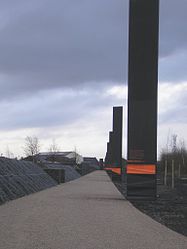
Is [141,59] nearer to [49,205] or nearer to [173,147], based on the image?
[49,205]

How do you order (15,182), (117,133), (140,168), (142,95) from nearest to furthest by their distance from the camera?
(140,168), (142,95), (15,182), (117,133)

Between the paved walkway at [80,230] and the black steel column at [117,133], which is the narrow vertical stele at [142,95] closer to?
the paved walkway at [80,230]

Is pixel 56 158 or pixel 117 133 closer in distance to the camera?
pixel 117 133

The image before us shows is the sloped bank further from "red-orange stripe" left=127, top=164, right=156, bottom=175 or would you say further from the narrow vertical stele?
the narrow vertical stele

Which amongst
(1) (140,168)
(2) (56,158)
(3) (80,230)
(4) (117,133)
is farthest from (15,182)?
(2) (56,158)

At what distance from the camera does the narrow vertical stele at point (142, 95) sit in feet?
66.3

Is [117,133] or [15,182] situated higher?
[117,133]

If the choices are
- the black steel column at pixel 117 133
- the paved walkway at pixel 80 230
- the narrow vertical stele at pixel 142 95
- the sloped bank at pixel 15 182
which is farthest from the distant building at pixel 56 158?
the paved walkway at pixel 80 230

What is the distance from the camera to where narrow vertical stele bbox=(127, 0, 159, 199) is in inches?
796

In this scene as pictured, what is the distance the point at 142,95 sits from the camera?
66.9 ft

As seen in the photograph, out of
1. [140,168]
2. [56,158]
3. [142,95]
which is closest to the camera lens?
[140,168]

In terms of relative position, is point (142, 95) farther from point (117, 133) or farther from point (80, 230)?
point (117, 133)

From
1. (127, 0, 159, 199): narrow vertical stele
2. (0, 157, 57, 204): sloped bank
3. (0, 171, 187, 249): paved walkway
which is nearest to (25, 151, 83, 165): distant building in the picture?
(0, 157, 57, 204): sloped bank

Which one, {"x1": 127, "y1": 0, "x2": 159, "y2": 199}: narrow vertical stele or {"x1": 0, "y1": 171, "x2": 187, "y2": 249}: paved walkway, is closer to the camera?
{"x1": 0, "y1": 171, "x2": 187, "y2": 249}: paved walkway
